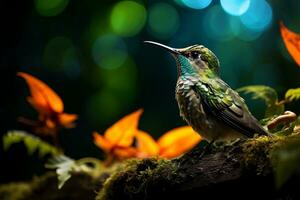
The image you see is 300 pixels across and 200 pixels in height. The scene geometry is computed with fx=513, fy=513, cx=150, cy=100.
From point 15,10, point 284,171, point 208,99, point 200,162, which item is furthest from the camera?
point 15,10

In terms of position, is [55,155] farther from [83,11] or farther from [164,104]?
[83,11]

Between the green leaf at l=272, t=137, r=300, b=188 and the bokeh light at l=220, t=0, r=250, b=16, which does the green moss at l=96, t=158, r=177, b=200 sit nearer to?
the green leaf at l=272, t=137, r=300, b=188

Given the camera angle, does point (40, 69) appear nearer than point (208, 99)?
No

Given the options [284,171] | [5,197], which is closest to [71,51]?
[5,197]

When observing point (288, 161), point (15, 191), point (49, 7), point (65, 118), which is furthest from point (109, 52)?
point (288, 161)

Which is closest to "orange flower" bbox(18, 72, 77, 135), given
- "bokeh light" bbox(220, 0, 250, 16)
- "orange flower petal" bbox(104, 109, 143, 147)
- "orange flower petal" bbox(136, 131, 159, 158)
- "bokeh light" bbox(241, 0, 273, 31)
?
"orange flower petal" bbox(104, 109, 143, 147)

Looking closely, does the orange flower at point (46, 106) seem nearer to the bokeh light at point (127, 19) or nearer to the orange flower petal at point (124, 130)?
the orange flower petal at point (124, 130)
